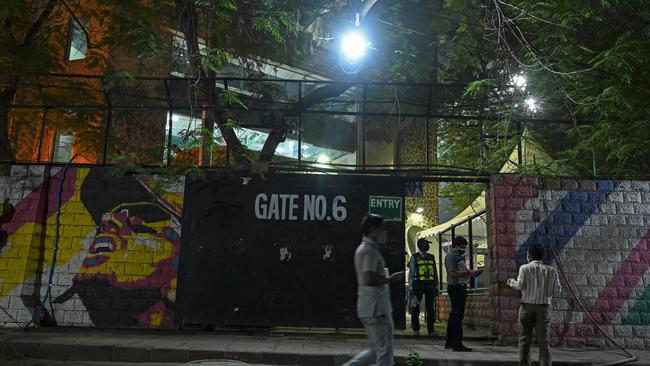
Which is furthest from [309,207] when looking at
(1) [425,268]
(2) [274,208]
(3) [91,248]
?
(3) [91,248]

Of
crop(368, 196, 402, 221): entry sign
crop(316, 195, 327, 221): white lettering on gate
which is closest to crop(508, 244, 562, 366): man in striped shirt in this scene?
crop(368, 196, 402, 221): entry sign

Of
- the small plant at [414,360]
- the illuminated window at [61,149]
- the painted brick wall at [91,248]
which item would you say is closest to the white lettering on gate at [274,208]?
the painted brick wall at [91,248]

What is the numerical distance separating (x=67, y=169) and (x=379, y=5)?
751 cm

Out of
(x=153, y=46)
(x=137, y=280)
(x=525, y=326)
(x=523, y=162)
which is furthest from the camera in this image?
(x=523, y=162)

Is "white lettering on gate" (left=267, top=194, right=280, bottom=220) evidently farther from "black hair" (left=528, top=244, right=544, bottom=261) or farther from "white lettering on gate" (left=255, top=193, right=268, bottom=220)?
"black hair" (left=528, top=244, right=544, bottom=261)

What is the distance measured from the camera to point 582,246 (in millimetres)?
8539

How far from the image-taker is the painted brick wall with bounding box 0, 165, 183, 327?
852 cm

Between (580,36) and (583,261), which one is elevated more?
Result: (580,36)

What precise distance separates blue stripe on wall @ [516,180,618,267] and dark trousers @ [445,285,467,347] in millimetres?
1622

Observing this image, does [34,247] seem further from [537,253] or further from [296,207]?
[537,253]

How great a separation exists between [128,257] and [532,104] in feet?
26.5

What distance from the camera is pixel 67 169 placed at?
8.97m

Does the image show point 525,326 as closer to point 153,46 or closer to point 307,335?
point 307,335

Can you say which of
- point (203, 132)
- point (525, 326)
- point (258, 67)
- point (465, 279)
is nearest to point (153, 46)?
point (203, 132)
